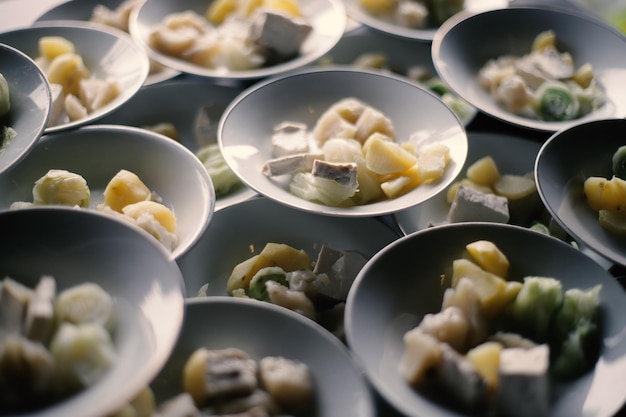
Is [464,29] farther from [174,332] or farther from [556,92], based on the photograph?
[174,332]

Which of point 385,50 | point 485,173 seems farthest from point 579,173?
point 385,50

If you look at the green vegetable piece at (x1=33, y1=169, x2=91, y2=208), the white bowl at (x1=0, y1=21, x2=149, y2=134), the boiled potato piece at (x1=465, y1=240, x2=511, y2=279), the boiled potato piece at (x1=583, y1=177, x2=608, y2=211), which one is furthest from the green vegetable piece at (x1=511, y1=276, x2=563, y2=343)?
the white bowl at (x1=0, y1=21, x2=149, y2=134)

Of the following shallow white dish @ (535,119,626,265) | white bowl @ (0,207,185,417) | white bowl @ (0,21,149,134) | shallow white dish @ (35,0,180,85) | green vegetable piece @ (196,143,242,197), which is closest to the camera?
white bowl @ (0,207,185,417)

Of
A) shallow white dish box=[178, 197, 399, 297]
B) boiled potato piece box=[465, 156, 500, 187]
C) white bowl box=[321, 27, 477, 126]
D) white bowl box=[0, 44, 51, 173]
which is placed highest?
white bowl box=[0, 44, 51, 173]

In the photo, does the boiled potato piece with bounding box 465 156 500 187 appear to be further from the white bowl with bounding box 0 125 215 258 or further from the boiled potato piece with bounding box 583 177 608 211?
the white bowl with bounding box 0 125 215 258

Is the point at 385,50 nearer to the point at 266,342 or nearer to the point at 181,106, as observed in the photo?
the point at 181,106
